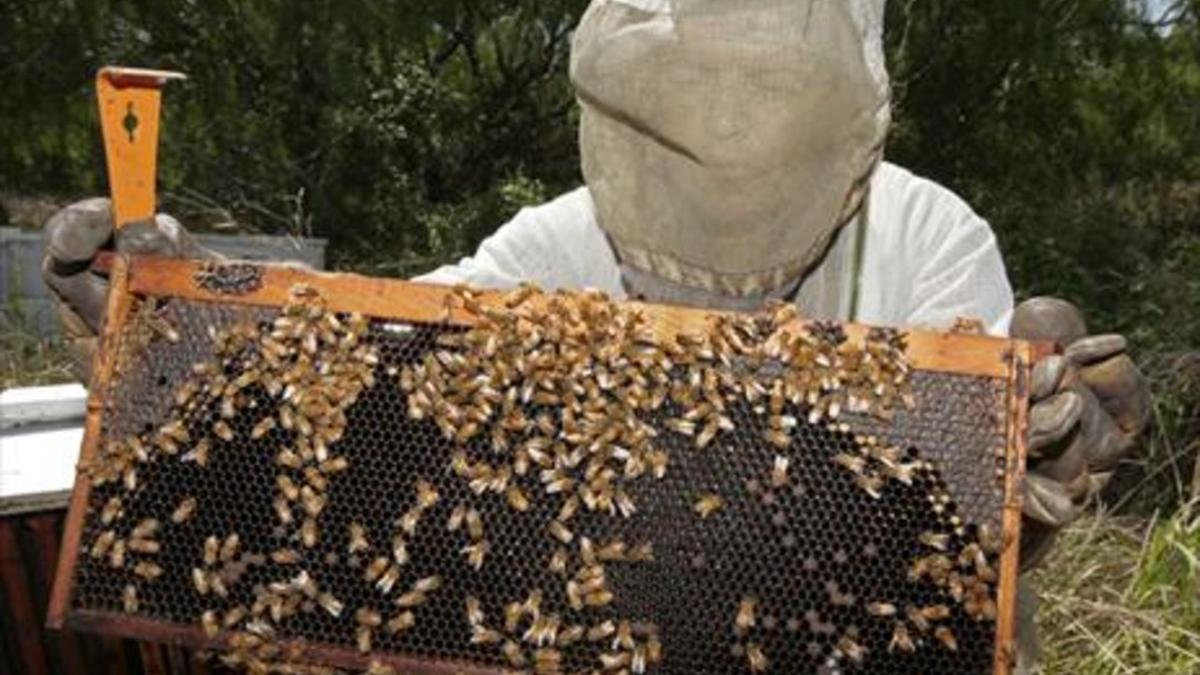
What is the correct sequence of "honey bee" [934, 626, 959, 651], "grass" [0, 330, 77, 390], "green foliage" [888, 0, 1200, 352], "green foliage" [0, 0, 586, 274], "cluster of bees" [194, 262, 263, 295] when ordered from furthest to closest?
"green foliage" [888, 0, 1200, 352], "green foliage" [0, 0, 586, 274], "grass" [0, 330, 77, 390], "cluster of bees" [194, 262, 263, 295], "honey bee" [934, 626, 959, 651]

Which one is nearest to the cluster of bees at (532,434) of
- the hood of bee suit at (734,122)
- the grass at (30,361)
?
the hood of bee suit at (734,122)

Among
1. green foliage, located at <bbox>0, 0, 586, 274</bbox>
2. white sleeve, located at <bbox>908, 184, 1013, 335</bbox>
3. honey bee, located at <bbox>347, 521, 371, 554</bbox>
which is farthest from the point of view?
green foliage, located at <bbox>0, 0, 586, 274</bbox>

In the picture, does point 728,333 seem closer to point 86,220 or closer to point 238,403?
point 238,403

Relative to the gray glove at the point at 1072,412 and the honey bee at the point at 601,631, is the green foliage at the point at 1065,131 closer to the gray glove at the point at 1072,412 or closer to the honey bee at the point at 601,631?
the gray glove at the point at 1072,412

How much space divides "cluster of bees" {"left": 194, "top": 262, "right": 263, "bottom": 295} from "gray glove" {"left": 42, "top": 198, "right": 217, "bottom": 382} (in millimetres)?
103

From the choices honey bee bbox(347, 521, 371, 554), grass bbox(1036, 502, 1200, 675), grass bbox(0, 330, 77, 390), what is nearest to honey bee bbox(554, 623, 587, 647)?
honey bee bbox(347, 521, 371, 554)

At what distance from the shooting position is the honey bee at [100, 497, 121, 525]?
96.4 inches

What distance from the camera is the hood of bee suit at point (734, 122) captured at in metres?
2.52

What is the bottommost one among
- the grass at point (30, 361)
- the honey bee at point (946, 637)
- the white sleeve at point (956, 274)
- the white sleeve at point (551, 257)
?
the grass at point (30, 361)

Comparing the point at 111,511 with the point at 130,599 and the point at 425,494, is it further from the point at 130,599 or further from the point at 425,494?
the point at 425,494

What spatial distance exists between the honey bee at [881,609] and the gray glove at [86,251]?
139 cm

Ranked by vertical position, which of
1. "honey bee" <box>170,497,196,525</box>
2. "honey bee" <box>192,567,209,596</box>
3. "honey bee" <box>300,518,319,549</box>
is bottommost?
"honey bee" <box>192,567,209,596</box>

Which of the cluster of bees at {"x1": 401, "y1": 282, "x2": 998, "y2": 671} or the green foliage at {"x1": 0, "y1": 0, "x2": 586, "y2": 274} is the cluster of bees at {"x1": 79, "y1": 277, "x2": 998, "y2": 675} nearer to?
the cluster of bees at {"x1": 401, "y1": 282, "x2": 998, "y2": 671}

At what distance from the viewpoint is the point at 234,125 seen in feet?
37.1
